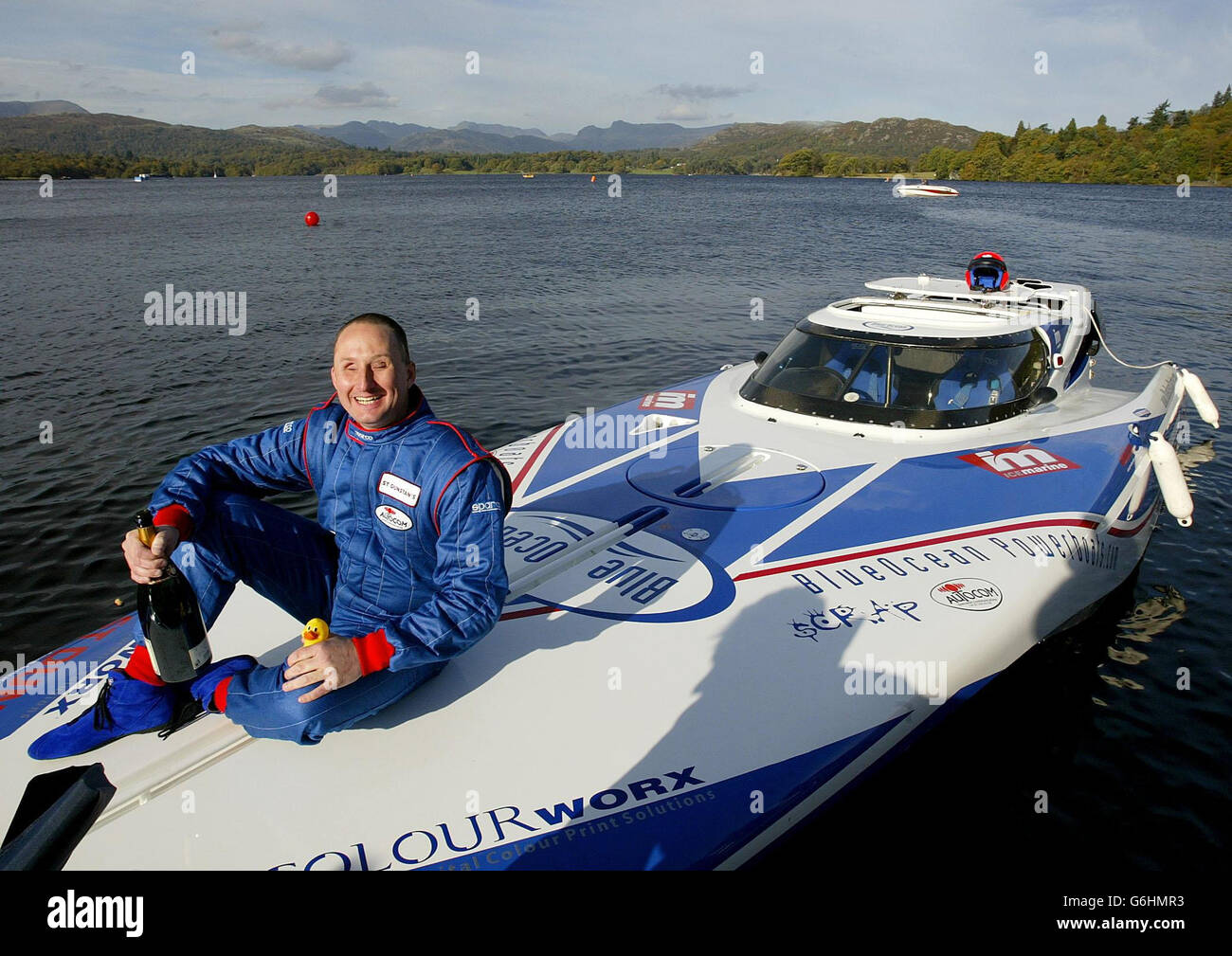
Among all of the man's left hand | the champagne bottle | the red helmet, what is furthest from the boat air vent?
the red helmet

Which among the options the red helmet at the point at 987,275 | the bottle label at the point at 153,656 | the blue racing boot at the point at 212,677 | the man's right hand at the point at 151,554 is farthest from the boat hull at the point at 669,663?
the red helmet at the point at 987,275

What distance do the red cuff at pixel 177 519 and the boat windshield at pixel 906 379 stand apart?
4.66 metres

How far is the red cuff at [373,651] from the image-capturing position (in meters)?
2.76

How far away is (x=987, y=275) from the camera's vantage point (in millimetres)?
8172

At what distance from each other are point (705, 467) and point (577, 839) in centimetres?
325

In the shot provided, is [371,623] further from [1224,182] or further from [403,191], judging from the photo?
[1224,182]

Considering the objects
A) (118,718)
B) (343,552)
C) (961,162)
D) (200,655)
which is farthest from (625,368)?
(961,162)

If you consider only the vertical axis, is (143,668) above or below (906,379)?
below

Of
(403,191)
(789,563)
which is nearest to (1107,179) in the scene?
(403,191)

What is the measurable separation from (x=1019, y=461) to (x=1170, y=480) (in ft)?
4.84

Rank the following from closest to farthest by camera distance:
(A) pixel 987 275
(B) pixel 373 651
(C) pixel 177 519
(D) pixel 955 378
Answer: (B) pixel 373 651 < (C) pixel 177 519 < (D) pixel 955 378 < (A) pixel 987 275

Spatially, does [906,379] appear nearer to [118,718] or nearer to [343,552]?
[343,552]
